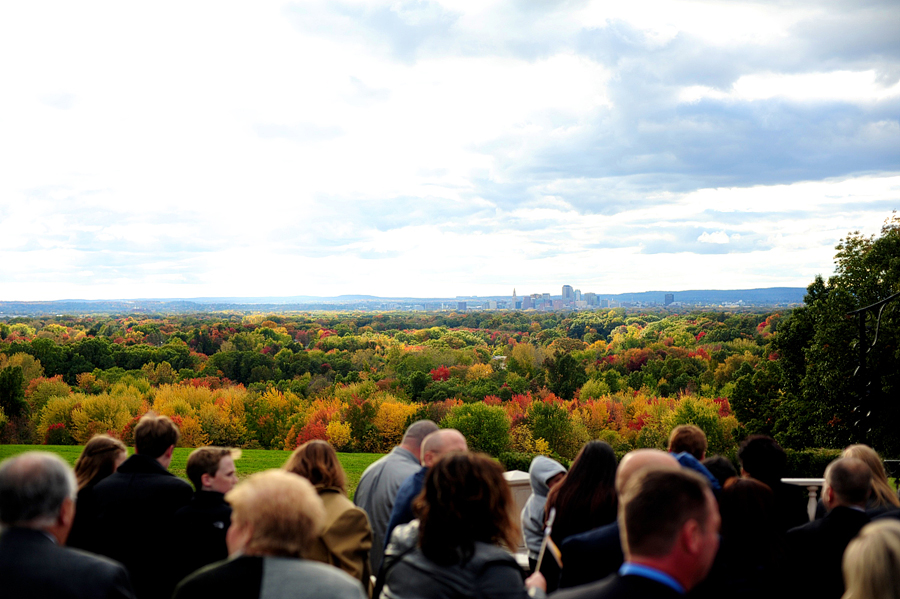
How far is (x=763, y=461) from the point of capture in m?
4.55

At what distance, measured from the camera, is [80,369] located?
6350cm

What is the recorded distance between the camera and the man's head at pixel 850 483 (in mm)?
3967

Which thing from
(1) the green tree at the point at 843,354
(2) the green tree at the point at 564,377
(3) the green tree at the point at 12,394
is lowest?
(2) the green tree at the point at 564,377

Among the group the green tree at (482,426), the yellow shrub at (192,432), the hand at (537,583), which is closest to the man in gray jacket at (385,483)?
the hand at (537,583)

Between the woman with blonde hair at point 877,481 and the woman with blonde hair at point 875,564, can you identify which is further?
the woman with blonde hair at point 877,481

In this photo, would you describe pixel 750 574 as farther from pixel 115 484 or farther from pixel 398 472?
pixel 115 484

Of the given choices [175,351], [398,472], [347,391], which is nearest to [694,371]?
[347,391]

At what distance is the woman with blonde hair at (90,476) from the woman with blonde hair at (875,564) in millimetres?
4312

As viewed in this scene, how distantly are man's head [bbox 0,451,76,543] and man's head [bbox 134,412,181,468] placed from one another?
1.63 m

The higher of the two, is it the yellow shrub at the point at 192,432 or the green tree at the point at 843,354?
the green tree at the point at 843,354

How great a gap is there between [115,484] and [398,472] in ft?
6.62

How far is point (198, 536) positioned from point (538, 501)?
2.44m

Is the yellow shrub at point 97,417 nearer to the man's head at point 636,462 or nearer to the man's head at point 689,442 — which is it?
the man's head at point 689,442

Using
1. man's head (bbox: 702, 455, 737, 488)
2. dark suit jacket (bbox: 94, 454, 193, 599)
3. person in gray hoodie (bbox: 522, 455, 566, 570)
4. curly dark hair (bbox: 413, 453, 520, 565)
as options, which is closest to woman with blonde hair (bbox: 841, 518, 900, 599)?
curly dark hair (bbox: 413, 453, 520, 565)
